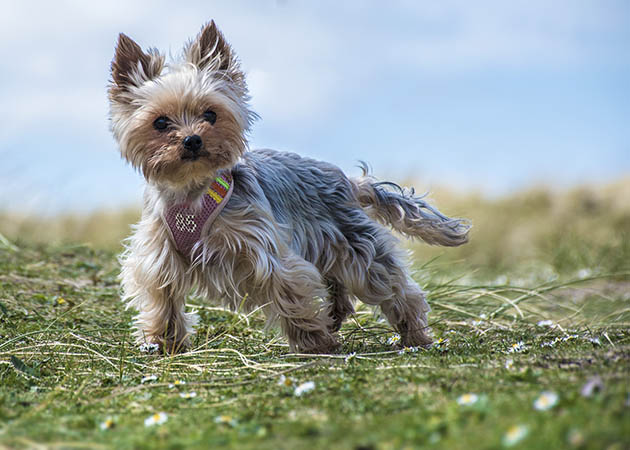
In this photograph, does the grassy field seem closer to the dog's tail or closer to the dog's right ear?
the dog's tail

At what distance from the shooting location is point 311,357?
3932 mm

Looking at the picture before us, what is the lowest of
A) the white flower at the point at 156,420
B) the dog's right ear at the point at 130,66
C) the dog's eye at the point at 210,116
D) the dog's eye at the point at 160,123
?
the white flower at the point at 156,420

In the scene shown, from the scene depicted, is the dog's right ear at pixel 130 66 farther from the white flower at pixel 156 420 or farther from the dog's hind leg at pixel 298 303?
the white flower at pixel 156 420

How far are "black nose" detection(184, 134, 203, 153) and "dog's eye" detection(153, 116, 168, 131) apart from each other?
0.23 metres

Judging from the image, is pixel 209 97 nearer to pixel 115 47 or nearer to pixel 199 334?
pixel 115 47

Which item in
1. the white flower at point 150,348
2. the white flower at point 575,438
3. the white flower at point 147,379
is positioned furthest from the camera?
the white flower at point 150,348

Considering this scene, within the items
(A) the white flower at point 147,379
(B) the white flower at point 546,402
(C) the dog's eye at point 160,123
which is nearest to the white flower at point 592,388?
(B) the white flower at point 546,402

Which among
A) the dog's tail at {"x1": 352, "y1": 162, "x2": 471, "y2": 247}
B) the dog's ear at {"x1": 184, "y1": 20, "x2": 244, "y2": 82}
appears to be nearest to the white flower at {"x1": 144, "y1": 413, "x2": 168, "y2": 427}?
the dog's ear at {"x1": 184, "y1": 20, "x2": 244, "y2": 82}

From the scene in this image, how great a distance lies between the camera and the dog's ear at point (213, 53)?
4312mm

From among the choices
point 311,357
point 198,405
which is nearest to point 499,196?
point 311,357

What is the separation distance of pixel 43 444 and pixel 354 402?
1180 millimetres

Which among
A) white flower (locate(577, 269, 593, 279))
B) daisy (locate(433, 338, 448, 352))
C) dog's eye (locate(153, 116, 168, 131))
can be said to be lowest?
white flower (locate(577, 269, 593, 279))

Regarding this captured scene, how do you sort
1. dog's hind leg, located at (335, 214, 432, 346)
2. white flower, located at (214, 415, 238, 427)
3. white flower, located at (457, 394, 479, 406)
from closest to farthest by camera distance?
white flower, located at (457, 394, 479, 406), white flower, located at (214, 415, 238, 427), dog's hind leg, located at (335, 214, 432, 346)

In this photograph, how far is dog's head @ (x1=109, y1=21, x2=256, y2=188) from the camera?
3908mm
